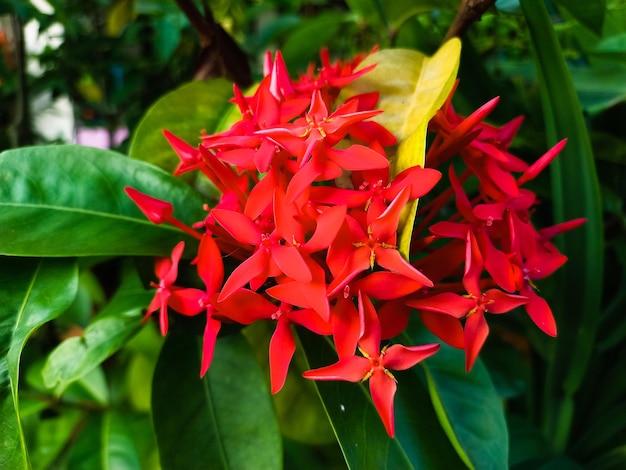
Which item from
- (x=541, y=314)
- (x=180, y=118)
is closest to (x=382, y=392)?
(x=541, y=314)

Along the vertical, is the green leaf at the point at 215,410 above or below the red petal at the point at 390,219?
below

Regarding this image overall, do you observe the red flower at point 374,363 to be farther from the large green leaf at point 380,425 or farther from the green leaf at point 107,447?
the green leaf at point 107,447

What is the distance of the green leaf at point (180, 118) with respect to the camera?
45 centimetres

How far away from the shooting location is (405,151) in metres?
0.31

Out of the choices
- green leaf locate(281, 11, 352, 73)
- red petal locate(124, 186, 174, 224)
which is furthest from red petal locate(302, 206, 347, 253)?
green leaf locate(281, 11, 352, 73)

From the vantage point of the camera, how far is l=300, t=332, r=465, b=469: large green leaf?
0.33 metres

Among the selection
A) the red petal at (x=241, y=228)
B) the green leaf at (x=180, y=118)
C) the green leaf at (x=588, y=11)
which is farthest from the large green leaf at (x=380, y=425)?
the green leaf at (x=588, y=11)

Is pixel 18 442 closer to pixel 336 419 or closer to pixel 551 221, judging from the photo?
pixel 336 419

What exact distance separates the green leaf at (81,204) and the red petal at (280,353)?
133 mm

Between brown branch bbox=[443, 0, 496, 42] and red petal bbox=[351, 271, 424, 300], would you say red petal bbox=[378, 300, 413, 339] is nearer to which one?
red petal bbox=[351, 271, 424, 300]

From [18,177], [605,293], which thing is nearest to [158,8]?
[18,177]

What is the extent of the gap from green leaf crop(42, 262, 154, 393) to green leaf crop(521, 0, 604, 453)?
38cm

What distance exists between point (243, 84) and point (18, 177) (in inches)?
9.7

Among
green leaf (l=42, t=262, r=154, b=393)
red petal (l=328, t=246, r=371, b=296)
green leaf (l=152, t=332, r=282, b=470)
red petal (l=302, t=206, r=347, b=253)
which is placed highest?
red petal (l=302, t=206, r=347, b=253)
